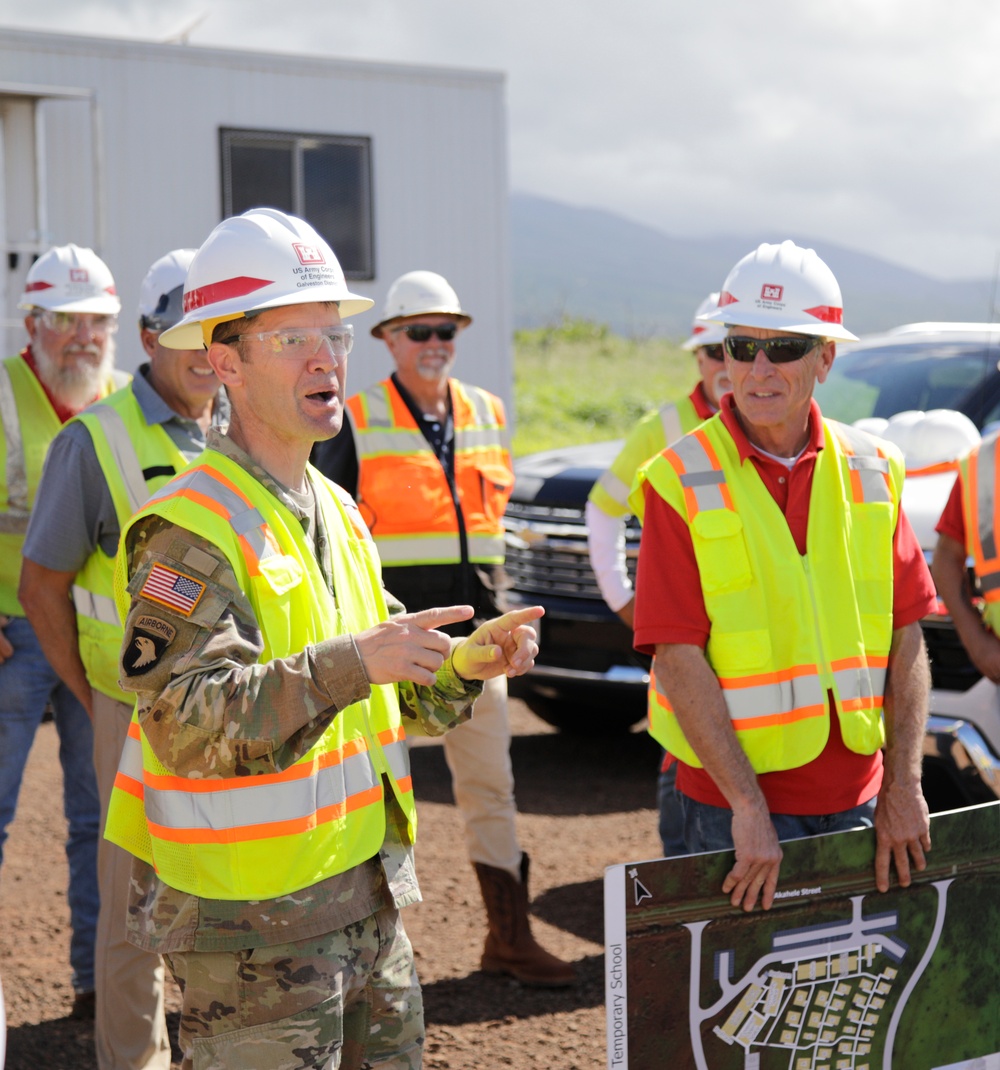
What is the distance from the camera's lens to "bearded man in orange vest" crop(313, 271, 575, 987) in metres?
4.85

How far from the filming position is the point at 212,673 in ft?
7.47

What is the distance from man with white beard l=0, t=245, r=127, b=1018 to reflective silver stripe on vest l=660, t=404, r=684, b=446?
196 cm

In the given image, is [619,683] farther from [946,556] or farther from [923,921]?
[923,921]

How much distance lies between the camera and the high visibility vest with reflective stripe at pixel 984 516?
4.27 m

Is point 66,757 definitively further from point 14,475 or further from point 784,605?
point 784,605

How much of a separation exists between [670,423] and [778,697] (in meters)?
2.11

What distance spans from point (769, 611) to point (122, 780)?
145cm

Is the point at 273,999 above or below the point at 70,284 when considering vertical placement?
below

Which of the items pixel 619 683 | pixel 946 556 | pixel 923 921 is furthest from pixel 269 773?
pixel 619 683

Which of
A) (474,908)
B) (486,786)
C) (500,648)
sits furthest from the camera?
(474,908)

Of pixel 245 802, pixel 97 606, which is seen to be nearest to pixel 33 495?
pixel 97 606

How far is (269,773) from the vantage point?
2.38 metres

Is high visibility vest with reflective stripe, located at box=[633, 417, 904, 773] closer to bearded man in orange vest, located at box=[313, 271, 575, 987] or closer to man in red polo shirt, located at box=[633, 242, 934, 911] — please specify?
man in red polo shirt, located at box=[633, 242, 934, 911]

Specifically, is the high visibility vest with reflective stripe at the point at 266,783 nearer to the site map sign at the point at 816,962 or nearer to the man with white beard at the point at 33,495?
the site map sign at the point at 816,962
